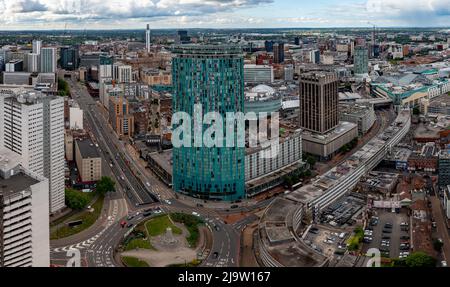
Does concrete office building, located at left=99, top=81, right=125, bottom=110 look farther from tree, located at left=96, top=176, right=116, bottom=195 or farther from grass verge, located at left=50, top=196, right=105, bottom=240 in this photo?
grass verge, located at left=50, top=196, right=105, bottom=240

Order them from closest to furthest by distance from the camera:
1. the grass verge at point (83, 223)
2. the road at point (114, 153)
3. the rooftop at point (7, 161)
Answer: the rooftop at point (7, 161) < the grass verge at point (83, 223) < the road at point (114, 153)

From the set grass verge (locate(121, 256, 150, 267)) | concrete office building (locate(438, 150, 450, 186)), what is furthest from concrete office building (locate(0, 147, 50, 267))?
concrete office building (locate(438, 150, 450, 186))

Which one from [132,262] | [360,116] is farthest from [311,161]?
[132,262]

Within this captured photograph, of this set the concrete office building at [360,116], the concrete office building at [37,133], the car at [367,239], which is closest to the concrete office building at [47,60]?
the concrete office building at [360,116]

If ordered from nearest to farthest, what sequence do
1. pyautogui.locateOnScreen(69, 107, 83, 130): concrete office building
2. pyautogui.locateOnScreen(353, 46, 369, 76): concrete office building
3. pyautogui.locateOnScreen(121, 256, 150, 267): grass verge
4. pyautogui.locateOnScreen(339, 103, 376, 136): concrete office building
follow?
pyautogui.locateOnScreen(121, 256, 150, 267): grass verge → pyautogui.locateOnScreen(69, 107, 83, 130): concrete office building → pyautogui.locateOnScreen(339, 103, 376, 136): concrete office building → pyautogui.locateOnScreen(353, 46, 369, 76): concrete office building

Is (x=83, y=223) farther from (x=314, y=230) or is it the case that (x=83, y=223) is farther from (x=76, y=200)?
(x=314, y=230)

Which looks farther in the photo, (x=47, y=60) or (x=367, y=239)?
(x=47, y=60)

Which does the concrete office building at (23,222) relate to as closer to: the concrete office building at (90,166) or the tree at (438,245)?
the concrete office building at (90,166)
